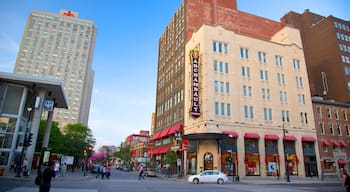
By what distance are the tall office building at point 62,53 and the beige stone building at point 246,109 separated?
339 feet

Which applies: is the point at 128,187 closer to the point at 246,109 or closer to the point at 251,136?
the point at 251,136

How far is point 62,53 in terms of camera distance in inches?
5182

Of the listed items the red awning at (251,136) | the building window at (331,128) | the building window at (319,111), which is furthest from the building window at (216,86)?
the building window at (331,128)

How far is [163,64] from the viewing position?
6794 cm

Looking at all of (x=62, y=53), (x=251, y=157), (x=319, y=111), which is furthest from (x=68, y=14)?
(x=319, y=111)

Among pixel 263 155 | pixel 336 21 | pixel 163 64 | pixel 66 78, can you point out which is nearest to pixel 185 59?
pixel 163 64

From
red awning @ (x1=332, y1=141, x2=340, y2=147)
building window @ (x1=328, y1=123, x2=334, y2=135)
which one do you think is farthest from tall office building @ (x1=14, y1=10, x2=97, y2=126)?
red awning @ (x1=332, y1=141, x2=340, y2=147)

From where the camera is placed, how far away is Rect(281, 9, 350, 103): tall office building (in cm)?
6010

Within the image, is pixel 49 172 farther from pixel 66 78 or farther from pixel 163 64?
pixel 66 78

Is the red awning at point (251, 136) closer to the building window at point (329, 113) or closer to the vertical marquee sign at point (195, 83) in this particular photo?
the vertical marquee sign at point (195, 83)

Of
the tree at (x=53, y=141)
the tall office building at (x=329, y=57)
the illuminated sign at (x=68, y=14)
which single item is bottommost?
the tree at (x=53, y=141)

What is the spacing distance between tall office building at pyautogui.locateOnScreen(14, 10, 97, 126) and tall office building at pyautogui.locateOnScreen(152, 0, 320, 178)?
95906mm

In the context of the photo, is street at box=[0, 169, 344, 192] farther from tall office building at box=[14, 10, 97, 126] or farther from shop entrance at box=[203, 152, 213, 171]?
tall office building at box=[14, 10, 97, 126]

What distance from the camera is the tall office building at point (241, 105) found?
37438 mm
